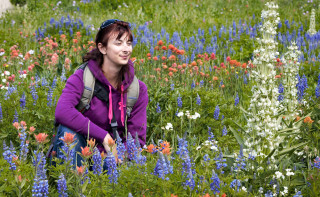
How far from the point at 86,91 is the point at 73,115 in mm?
250

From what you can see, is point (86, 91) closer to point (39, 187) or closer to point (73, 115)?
point (73, 115)

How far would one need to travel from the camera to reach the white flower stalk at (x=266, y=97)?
113 inches

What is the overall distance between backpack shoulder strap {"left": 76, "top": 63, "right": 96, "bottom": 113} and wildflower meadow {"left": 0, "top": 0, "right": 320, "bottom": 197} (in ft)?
1.40

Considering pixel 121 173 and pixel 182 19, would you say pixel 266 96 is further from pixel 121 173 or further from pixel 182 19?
pixel 182 19

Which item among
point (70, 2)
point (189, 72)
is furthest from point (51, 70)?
point (70, 2)

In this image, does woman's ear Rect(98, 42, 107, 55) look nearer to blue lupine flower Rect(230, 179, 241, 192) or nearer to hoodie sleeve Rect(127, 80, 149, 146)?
hoodie sleeve Rect(127, 80, 149, 146)

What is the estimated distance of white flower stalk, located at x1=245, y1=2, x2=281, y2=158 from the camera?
113 inches

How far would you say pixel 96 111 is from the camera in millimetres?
3348

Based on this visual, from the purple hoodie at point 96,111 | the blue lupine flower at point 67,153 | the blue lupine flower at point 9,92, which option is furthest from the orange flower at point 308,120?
the blue lupine flower at point 9,92

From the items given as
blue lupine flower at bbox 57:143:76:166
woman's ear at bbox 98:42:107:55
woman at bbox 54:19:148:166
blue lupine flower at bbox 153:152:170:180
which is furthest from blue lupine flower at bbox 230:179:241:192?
woman's ear at bbox 98:42:107:55

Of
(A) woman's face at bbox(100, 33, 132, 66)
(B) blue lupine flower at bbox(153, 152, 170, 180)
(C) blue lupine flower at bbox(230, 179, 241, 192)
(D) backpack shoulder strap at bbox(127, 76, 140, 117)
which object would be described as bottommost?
(C) blue lupine flower at bbox(230, 179, 241, 192)

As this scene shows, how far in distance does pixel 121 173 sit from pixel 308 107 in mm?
2335

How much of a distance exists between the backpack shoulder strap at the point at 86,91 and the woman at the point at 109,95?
3 cm

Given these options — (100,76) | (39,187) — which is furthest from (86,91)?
(39,187)
